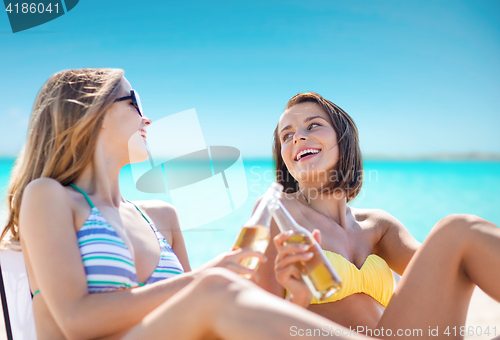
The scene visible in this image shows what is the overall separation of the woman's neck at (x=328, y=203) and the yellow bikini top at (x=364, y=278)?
1.17 feet

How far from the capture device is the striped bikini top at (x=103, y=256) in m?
1.41

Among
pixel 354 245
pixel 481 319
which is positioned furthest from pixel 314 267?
pixel 481 319

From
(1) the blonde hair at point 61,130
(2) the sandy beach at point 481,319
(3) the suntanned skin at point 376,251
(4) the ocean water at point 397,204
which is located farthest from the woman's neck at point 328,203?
Answer: (2) the sandy beach at point 481,319

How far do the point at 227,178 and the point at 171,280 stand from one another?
9.42 feet

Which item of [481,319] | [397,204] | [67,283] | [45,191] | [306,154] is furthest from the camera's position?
[397,204]

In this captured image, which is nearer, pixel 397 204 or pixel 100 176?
pixel 100 176

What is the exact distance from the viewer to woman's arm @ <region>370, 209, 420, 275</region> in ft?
7.34

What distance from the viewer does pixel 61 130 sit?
1.65m

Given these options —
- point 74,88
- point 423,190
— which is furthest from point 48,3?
point 423,190

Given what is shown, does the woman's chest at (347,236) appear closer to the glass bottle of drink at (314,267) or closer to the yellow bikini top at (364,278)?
the yellow bikini top at (364,278)

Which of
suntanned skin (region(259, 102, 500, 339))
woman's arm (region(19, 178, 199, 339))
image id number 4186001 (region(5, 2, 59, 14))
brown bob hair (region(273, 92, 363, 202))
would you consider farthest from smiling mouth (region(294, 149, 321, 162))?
image id number 4186001 (region(5, 2, 59, 14))

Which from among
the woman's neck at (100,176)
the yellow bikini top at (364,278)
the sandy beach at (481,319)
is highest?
the woman's neck at (100,176)

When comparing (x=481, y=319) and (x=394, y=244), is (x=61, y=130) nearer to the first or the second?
(x=394, y=244)

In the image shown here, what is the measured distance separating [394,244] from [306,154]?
79cm
